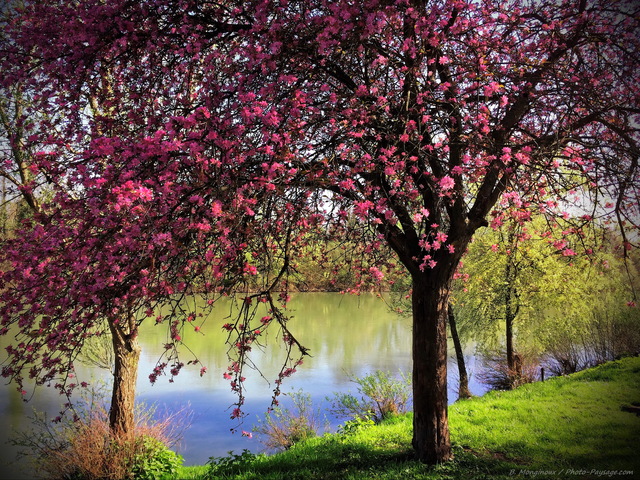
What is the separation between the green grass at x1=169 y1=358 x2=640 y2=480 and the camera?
16.7 feet

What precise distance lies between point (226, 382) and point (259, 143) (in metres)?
12.0

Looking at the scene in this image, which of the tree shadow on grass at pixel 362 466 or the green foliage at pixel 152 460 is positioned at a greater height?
the tree shadow on grass at pixel 362 466

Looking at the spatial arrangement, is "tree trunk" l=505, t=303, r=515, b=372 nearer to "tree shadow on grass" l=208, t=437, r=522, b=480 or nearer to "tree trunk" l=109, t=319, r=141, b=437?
"tree shadow on grass" l=208, t=437, r=522, b=480

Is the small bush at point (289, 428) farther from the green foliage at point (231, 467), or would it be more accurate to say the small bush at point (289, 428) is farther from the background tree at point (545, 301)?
the background tree at point (545, 301)

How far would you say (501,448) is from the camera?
5973 mm

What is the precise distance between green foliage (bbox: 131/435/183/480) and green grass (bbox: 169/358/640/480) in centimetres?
27

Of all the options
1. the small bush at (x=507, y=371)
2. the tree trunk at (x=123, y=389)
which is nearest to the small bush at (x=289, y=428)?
the tree trunk at (x=123, y=389)

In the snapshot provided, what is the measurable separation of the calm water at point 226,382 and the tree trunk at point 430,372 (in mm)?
1013

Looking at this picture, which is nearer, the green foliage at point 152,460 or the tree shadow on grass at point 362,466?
the tree shadow on grass at point 362,466

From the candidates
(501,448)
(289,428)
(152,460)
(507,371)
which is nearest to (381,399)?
(289,428)

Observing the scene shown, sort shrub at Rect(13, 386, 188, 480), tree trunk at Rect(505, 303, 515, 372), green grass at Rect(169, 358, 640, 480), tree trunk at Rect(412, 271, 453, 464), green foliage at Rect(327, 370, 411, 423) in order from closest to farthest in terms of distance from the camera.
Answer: green grass at Rect(169, 358, 640, 480) → tree trunk at Rect(412, 271, 453, 464) → shrub at Rect(13, 386, 188, 480) → green foliage at Rect(327, 370, 411, 423) → tree trunk at Rect(505, 303, 515, 372)

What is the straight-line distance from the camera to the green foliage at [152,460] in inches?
269

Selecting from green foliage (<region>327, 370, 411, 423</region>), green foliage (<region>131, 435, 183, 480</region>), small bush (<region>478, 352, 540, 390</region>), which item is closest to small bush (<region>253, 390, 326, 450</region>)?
green foliage (<region>327, 370, 411, 423</region>)

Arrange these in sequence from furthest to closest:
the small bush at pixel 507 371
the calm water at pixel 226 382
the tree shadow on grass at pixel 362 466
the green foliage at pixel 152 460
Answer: the small bush at pixel 507 371 → the calm water at pixel 226 382 → the green foliage at pixel 152 460 → the tree shadow on grass at pixel 362 466
